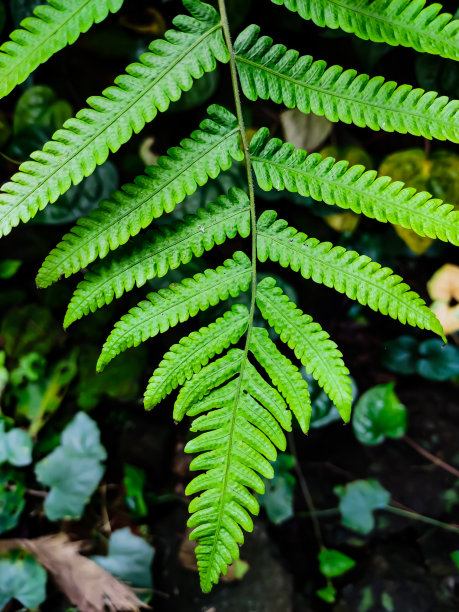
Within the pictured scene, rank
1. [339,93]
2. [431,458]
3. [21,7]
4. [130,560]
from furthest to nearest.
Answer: [431,458] < [130,560] < [21,7] < [339,93]

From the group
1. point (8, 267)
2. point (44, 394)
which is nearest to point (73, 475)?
point (44, 394)

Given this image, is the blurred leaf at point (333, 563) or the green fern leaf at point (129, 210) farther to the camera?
the blurred leaf at point (333, 563)

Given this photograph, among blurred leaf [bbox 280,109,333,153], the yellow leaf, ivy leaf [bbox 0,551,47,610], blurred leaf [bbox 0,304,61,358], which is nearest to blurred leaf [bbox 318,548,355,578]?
ivy leaf [bbox 0,551,47,610]

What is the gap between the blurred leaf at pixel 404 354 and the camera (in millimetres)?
2252

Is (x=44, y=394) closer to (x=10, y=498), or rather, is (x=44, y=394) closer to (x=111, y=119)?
(x=10, y=498)

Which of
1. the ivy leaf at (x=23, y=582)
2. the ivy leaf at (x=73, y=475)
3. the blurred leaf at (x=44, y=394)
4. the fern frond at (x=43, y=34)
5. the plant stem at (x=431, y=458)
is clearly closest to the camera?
the fern frond at (x=43, y=34)

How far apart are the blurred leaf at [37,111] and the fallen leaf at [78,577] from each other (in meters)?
1.76

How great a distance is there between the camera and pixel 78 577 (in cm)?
202

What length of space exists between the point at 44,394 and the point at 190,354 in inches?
49.1

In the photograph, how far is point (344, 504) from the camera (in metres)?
2.26

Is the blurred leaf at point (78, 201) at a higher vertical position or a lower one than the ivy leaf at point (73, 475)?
higher

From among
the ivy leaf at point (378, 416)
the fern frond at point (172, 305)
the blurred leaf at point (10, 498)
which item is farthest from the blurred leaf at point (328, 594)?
the fern frond at point (172, 305)

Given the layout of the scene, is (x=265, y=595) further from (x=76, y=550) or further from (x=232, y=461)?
(x=232, y=461)

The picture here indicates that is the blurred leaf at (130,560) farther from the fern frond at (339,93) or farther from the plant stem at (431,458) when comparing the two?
the fern frond at (339,93)
